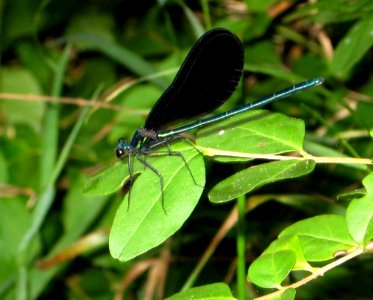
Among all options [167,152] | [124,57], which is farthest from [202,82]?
[124,57]

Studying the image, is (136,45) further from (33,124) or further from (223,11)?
(33,124)

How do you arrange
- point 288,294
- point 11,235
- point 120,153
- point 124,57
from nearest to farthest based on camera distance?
1. point 288,294
2. point 120,153
3. point 11,235
4. point 124,57

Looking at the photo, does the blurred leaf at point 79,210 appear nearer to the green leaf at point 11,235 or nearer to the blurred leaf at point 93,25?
the green leaf at point 11,235

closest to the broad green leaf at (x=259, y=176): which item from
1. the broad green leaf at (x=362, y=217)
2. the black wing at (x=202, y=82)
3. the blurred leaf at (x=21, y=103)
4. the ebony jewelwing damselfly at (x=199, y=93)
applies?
the broad green leaf at (x=362, y=217)

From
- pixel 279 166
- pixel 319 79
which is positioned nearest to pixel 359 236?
pixel 279 166

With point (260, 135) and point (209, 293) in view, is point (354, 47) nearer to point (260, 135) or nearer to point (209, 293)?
point (260, 135)

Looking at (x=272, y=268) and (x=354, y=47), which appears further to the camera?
(x=354, y=47)
